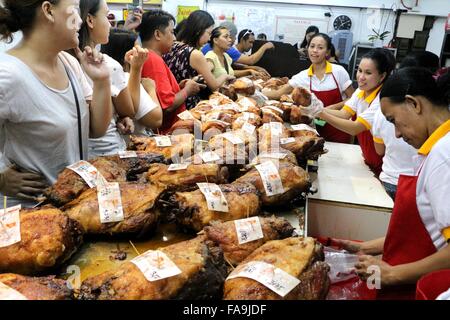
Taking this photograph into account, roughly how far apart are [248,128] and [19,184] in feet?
5.44

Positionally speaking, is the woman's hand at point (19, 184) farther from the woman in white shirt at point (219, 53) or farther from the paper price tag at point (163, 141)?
the woman in white shirt at point (219, 53)

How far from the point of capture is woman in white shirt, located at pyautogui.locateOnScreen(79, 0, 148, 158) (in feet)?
8.59

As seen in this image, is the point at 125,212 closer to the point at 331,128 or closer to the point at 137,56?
the point at 137,56

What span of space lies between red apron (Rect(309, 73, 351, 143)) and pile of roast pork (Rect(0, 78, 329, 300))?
2.47 metres

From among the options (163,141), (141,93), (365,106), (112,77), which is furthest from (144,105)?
(365,106)

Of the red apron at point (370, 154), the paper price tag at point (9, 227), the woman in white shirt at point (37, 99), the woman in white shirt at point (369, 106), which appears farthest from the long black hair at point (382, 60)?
the paper price tag at point (9, 227)

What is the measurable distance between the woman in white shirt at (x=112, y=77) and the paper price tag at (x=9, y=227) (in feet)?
4.00

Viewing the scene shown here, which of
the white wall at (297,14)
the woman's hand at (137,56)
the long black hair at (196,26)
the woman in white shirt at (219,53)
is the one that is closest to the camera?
the woman's hand at (137,56)

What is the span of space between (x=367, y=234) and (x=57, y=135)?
229 centimetres

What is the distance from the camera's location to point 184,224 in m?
1.77

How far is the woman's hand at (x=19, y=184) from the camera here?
6.08ft

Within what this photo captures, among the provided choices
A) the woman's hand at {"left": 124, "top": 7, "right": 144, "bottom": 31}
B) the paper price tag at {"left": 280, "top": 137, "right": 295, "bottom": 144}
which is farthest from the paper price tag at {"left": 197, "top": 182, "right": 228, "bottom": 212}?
the woman's hand at {"left": 124, "top": 7, "right": 144, "bottom": 31}

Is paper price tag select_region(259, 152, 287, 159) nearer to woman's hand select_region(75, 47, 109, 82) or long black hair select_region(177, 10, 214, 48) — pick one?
woman's hand select_region(75, 47, 109, 82)
